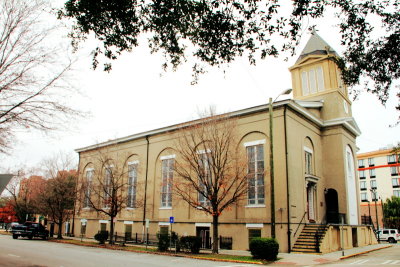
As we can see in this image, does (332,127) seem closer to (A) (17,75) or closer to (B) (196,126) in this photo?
(B) (196,126)

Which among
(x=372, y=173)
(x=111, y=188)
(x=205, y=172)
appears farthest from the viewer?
(x=372, y=173)

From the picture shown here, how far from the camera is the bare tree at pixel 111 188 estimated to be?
2942 cm

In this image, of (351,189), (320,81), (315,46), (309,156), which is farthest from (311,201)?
(315,46)

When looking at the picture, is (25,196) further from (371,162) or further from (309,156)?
(371,162)

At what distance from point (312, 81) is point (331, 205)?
38.6 ft

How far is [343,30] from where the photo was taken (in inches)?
330

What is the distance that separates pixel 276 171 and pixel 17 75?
18.8 meters

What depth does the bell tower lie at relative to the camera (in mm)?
31016

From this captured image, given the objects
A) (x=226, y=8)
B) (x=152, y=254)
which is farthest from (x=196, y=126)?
(x=226, y=8)

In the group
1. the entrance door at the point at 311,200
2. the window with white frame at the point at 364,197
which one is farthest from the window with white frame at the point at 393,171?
the entrance door at the point at 311,200

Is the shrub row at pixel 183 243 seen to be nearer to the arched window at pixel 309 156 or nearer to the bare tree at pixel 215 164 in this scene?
the bare tree at pixel 215 164

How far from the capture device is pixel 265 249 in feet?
61.3

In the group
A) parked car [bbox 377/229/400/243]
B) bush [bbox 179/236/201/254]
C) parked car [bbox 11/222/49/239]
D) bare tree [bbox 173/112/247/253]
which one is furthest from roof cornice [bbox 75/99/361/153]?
parked car [bbox 377/229/400/243]

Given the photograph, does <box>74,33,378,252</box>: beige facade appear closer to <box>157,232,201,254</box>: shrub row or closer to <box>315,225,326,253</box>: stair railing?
<box>315,225,326,253</box>: stair railing
